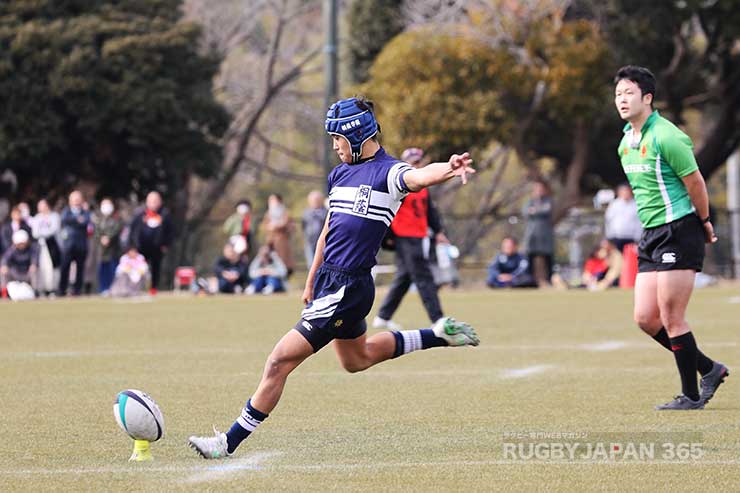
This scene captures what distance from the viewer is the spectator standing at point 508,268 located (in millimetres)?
28266

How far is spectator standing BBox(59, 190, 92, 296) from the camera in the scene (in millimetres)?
26594

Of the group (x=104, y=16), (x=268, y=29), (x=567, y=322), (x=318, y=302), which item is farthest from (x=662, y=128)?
(x=268, y=29)

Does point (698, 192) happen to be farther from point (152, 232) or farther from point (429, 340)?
point (152, 232)

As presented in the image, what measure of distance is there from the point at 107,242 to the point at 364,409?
18.3 meters

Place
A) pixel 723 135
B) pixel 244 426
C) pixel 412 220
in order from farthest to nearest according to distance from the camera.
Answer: pixel 723 135 < pixel 412 220 < pixel 244 426

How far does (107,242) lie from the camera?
26984 millimetres

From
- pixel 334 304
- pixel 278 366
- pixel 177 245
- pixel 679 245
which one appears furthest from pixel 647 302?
pixel 177 245

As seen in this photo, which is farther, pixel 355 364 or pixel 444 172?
pixel 355 364

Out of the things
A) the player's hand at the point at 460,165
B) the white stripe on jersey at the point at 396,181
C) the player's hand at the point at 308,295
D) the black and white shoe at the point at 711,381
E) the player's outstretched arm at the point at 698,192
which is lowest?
the black and white shoe at the point at 711,381

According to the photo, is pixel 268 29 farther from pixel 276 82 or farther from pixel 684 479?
pixel 684 479

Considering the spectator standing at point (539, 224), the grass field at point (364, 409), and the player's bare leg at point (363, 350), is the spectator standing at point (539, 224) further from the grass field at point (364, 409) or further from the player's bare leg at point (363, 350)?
the player's bare leg at point (363, 350)

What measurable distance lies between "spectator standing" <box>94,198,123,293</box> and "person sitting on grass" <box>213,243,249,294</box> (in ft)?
6.98

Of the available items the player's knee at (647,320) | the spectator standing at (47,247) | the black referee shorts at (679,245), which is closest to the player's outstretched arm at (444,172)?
the black referee shorts at (679,245)

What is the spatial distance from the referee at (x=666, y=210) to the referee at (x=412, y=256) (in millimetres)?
6654
